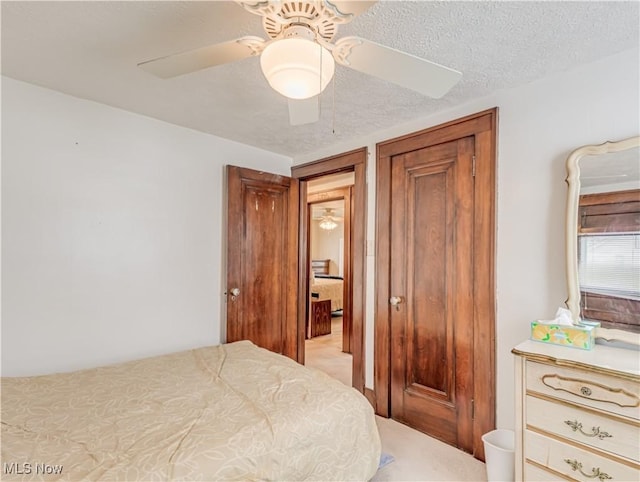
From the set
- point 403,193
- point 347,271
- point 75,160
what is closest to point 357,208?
point 403,193

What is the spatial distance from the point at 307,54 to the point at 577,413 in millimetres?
1808

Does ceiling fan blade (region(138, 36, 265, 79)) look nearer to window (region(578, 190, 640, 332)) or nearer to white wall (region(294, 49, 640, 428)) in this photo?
white wall (region(294, 49, 640, 428))

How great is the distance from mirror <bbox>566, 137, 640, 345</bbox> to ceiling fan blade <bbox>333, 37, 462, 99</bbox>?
3.32 ft

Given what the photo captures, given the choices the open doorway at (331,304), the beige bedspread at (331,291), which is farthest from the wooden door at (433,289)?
the beige bedspread at (331,291)

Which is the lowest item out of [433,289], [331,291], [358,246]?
[331,291]

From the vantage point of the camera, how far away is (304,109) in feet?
5.27

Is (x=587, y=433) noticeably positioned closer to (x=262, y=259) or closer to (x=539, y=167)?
(x=539, y=167)

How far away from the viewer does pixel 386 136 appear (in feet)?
9.20

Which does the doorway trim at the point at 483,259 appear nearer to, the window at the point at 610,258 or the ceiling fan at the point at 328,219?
the window at the point at 610,258

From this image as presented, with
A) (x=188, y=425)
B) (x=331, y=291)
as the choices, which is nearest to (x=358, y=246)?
(x=188, y=425)

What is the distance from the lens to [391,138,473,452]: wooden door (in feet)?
7.52

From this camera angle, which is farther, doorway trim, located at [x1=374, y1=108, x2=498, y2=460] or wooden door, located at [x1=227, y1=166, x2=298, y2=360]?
wooden door, located at [x1=227, y1=166, x2=298, y2=360]

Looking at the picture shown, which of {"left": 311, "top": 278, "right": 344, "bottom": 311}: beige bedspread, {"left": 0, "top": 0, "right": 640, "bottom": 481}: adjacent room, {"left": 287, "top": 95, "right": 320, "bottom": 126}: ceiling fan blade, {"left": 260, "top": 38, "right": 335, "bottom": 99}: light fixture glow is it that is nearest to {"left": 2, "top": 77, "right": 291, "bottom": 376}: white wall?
{"left": 0, "top": 0, "right": 640, "bottom": 481}: adjacent room

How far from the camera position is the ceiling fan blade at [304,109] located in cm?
153
